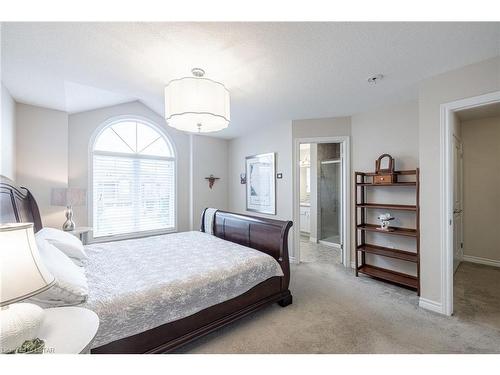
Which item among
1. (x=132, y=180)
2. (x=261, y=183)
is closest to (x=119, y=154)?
(x=132, y=180)

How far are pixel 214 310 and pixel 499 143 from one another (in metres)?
4.62

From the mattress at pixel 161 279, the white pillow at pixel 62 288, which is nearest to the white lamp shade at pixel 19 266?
the white pillow at pixel 62 288

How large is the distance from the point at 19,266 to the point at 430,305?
3.14 metres

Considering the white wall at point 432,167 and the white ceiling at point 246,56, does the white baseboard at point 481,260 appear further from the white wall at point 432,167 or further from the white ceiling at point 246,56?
the white ceiling at point 246,56

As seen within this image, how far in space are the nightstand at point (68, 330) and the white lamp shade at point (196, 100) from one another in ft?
4.81

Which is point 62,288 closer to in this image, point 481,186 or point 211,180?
point 211,180

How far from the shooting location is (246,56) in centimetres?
196

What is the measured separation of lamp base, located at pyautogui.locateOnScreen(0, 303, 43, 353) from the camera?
85cm

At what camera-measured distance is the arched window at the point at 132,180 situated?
149 inches

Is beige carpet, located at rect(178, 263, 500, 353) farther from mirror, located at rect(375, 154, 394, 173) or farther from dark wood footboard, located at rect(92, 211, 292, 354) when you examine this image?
mirror, located at rect(375, 154, 394, 173)

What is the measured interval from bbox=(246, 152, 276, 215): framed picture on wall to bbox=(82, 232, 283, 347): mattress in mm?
1664

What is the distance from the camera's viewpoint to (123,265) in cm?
207

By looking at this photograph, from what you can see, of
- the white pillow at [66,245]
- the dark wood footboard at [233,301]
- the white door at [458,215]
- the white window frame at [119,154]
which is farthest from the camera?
the white window frame at [119,154]
